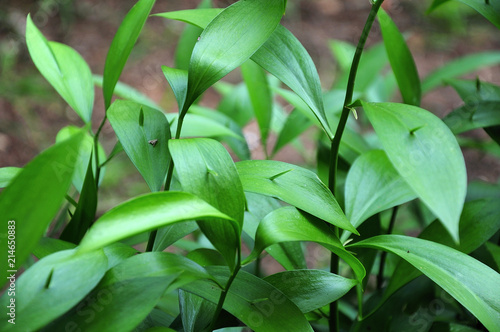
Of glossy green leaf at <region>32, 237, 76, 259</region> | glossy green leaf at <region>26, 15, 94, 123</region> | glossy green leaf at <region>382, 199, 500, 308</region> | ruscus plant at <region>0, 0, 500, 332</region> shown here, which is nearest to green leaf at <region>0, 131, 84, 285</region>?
ruscus plant at <region>0, 0, 500, 332</region>

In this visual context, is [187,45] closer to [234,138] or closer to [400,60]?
[234,138]

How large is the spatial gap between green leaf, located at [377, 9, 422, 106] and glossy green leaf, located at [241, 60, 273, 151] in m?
0.22

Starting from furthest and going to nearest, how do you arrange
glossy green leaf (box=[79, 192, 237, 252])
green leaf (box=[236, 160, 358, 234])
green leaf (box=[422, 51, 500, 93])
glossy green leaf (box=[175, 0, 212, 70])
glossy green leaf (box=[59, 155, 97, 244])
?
green leaf (box=[422, 51, 500, 93]), glossy green leaf (box=[175, 0, 212, 70]), glossy green leaf (box=[59, 155, 97, 244]), green leaf (box=[236, 160, 358, 234]), glossy green leaf (box=[79, 192, 237, 252])

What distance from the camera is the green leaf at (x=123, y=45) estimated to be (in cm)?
48

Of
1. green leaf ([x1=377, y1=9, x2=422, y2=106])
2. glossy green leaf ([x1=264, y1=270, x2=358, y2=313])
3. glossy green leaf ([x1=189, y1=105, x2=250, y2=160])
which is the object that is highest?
green leaf ([x1=377, y1=9, x2=422, y2=106])

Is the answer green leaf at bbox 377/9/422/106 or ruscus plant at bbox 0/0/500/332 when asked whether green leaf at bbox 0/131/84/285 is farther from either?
green leaf at bbox 377/9/422/106

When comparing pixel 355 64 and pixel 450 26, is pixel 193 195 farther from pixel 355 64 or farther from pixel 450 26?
pixel 450 26

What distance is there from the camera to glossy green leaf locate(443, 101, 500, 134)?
0.56 metres

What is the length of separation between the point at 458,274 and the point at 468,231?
123 mm

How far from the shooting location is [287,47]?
0.48 m

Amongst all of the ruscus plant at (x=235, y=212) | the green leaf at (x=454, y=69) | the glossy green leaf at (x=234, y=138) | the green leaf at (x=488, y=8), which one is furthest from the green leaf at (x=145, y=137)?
the green leaf at (x=454, y=69)

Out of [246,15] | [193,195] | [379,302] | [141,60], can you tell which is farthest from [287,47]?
[141,60]

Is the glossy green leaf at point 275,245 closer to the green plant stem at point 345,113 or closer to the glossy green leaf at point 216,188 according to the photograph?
the green plant stem at point 345,113

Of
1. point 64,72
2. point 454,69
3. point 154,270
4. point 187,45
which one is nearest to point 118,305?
point 154,270
